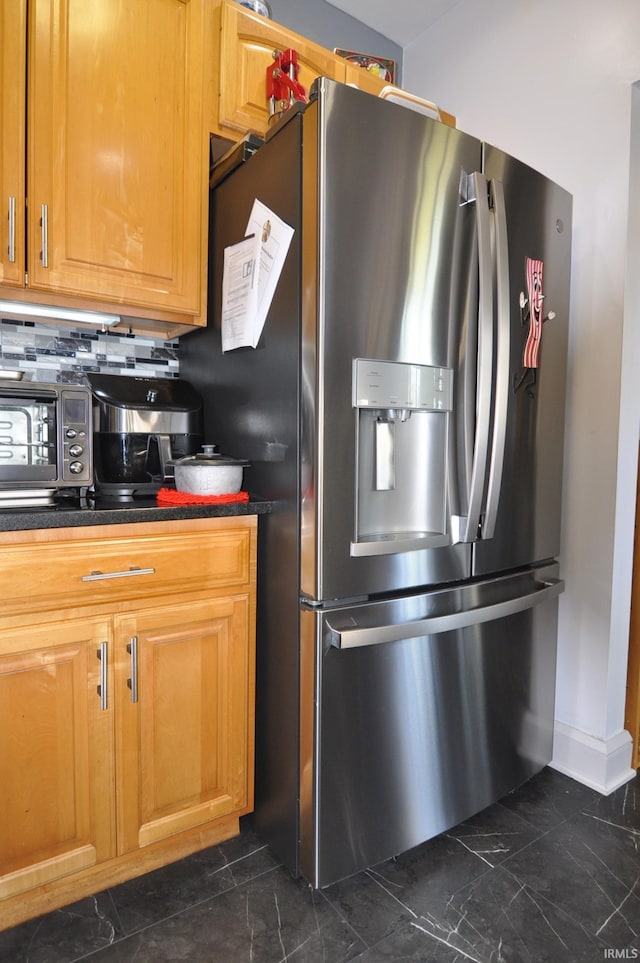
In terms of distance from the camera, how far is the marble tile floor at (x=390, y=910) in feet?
3.99

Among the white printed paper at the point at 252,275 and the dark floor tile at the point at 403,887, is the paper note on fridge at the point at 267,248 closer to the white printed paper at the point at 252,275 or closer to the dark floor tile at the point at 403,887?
the white printed paper at the point at 252,275

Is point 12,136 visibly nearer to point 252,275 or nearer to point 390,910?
point 252,275

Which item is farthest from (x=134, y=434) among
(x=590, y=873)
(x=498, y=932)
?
(x=590, y=873)

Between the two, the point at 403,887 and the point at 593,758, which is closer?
the point at 403,887

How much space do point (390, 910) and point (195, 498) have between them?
3.48ft

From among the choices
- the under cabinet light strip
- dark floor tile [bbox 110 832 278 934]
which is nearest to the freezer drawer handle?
dark floor tile [bbox 110 832 278 934]

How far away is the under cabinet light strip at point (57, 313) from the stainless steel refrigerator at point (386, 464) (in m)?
0.41

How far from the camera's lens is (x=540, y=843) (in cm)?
157

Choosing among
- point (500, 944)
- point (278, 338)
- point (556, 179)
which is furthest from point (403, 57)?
point (500, 944)

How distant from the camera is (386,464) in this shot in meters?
1.39

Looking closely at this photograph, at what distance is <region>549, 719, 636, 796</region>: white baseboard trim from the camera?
1822 mm

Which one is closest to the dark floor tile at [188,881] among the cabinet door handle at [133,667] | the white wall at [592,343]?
the cabinet door handle at [133,667]

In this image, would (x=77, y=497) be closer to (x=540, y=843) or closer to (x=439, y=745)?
(x=439, y=745)

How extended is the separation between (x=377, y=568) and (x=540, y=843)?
0.91 metres
